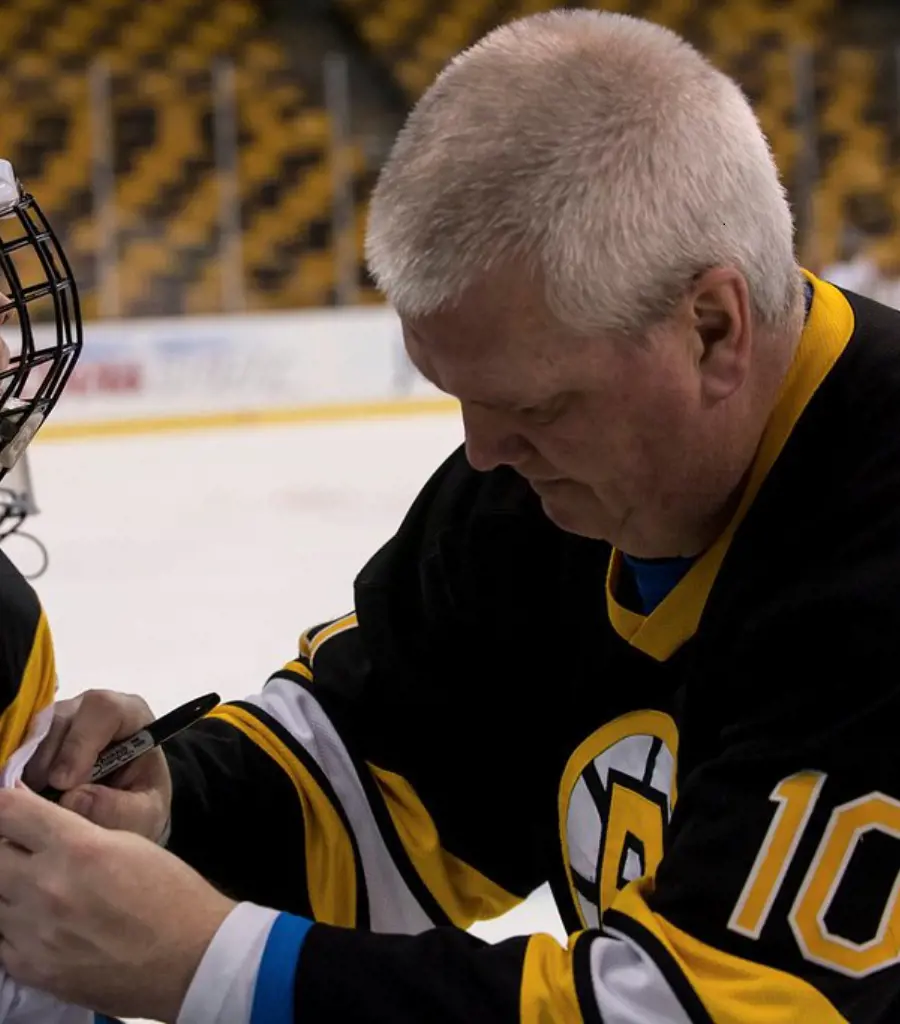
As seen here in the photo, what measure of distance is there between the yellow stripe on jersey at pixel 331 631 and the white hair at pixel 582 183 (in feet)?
1.38

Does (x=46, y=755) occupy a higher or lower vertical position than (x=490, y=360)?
lower

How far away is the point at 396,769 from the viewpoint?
105cm

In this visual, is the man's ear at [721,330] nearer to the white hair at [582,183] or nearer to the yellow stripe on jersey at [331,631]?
the white hair at [582,183]

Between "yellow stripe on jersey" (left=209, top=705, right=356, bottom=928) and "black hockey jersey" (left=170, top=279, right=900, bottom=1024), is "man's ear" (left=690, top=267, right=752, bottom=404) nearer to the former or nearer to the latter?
"black hockey jersey" (left=170, top=279, right=900, bottom=1024)

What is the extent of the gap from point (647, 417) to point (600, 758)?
0.97 feet

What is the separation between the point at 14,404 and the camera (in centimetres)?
95

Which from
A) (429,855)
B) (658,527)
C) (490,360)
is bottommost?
(429,855)

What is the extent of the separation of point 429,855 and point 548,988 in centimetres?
34

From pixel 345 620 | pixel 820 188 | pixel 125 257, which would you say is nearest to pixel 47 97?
pixel 125 257

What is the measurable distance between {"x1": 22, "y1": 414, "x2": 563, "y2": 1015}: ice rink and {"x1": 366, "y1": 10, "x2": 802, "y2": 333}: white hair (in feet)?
1.47

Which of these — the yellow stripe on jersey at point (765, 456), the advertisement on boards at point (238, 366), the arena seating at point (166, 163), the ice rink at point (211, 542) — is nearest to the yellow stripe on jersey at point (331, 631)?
the ice rink at point (211, 542)

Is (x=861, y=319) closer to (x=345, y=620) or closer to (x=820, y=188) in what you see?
(x=345, y=620)

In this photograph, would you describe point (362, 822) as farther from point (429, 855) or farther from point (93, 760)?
point (93, 760)

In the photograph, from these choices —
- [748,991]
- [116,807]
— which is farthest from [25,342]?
[748,991]
